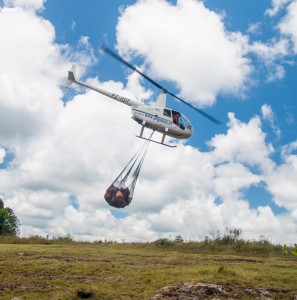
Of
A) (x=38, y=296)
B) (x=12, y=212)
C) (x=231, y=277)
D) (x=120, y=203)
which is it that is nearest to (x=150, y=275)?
(x=231, y=277)

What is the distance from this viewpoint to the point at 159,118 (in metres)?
30.5

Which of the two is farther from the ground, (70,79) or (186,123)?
(70,79)

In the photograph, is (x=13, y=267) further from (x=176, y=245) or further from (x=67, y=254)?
(x=176, y=245)

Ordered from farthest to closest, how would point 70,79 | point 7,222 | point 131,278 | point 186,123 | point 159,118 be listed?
point 7,222 → point 70,79 → point 186,123 → point 159,118 → point 131,278

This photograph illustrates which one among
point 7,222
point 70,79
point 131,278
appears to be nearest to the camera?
point 131,278

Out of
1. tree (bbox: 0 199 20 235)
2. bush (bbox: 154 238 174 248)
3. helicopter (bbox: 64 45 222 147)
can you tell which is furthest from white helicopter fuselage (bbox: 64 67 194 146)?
tree (bbox: 0 199 20 235)

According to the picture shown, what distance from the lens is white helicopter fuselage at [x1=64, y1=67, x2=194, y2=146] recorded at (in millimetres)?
30219

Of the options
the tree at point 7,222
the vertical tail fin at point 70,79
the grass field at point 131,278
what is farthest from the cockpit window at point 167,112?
the tree at point 7,222

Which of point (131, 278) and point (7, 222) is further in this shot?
point (7, 222)

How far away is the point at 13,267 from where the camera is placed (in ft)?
57.5

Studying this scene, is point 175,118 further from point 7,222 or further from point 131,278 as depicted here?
point 7,222

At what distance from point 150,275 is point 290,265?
8.70 m

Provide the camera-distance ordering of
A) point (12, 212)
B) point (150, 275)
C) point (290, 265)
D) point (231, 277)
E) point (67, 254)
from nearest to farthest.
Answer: point (231, 277) < point (150, 275) < point (290, 265) < point (67, 254) < point (12, 212)

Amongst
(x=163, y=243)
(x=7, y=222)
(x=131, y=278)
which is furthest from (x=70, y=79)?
(x=7, y=222)
